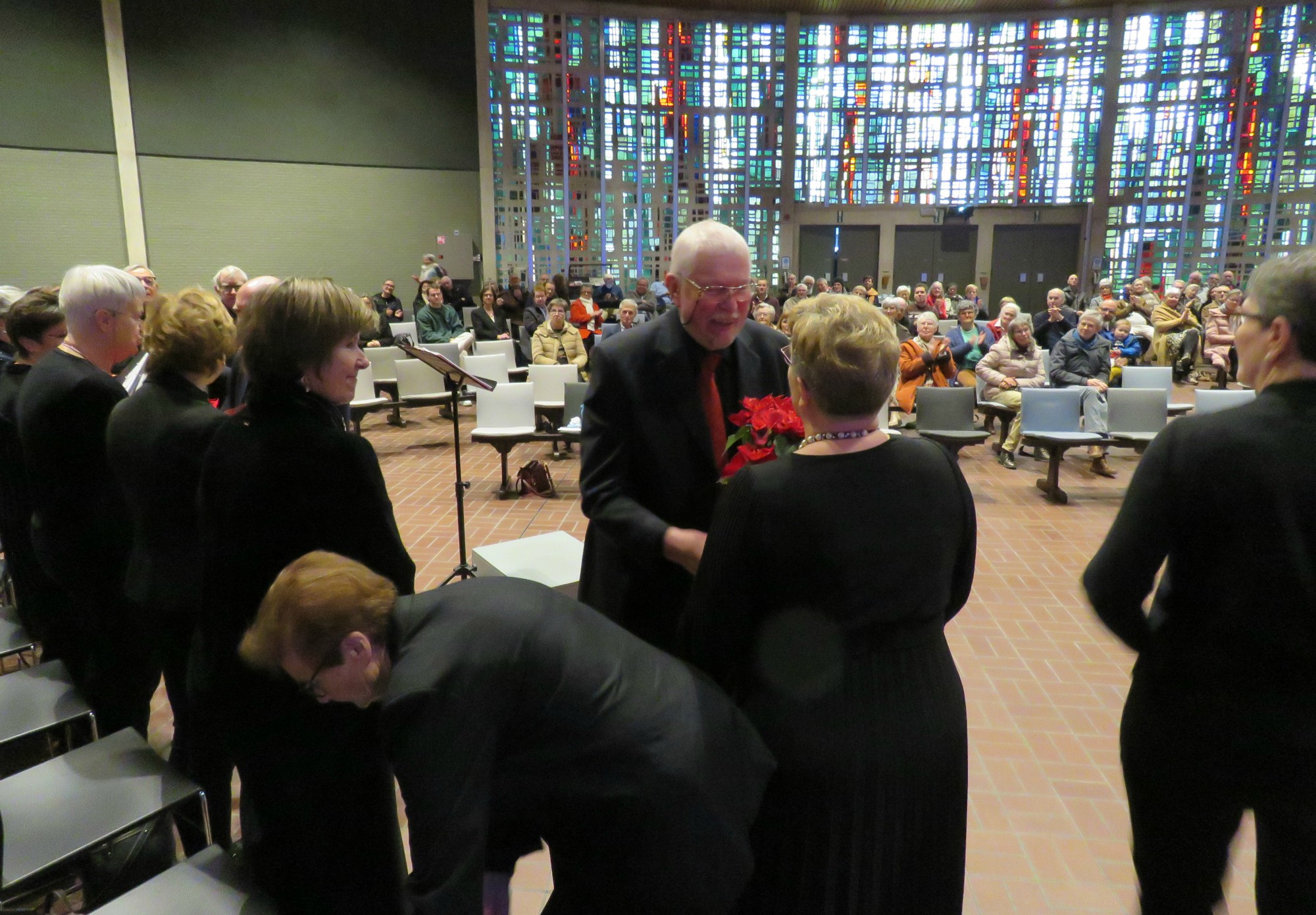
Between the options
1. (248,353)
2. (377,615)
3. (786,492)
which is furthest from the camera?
(248,353)

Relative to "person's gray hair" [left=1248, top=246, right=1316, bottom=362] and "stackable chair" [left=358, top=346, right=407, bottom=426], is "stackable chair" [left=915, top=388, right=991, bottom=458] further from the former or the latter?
"person's gray hair" [left=1248, top=246, right=1316, bottom=362]

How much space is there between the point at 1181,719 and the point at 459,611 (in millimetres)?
1397

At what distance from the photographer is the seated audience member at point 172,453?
2180 millimetres

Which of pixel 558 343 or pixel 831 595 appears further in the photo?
pixel 558 343

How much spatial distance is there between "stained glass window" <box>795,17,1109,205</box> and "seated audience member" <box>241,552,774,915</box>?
18.5 m

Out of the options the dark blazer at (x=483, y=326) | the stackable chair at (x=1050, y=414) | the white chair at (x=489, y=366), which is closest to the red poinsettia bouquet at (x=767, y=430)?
the stackable chair at (x=1050, y=414)

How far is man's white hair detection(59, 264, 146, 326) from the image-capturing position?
2590 mm

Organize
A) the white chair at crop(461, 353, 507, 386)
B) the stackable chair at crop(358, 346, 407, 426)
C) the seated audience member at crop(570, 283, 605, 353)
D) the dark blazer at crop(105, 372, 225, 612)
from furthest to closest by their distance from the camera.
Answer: the seated audience member at crop(570, 283, 605, 353) < the stackable chair at crop(358, 346, 407, 426) < the white chair at crop(461, 353, 507, 386) < the dark blazer at crop(105, 372, 225, 612)

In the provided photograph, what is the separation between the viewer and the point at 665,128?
17812 mm

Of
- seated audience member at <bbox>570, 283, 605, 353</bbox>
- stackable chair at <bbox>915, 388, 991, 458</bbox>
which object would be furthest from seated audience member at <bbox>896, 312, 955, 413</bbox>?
seated audience member at <bbox>570, 283, 605, 353</bbox>

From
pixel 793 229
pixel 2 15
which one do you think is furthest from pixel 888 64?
pixel 2 15

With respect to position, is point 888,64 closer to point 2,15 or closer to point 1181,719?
point 2,15

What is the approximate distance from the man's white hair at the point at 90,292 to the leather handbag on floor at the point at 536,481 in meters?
4.60

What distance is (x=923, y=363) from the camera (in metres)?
7.90
